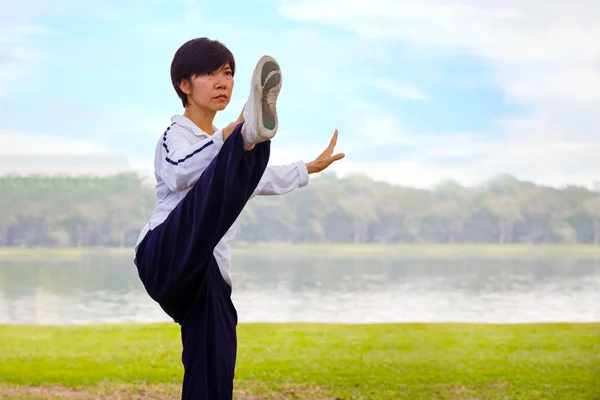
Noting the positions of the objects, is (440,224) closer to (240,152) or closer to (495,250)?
(495,250)

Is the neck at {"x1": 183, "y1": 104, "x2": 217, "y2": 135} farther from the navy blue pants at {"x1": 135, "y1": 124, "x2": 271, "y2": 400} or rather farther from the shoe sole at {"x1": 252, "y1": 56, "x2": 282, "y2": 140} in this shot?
the shoe sole at {"x1": 252, "y1": 56, "x2": 282, "y2": 140}

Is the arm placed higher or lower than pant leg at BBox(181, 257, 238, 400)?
higher

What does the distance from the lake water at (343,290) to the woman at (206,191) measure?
6.70 meters

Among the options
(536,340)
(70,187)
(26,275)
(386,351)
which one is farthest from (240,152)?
(70,187)

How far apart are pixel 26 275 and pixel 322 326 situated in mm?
9287

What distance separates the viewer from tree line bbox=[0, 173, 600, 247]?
16.8 m

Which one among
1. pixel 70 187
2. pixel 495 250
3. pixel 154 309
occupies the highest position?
pixel 70 187

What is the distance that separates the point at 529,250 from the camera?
18.4m

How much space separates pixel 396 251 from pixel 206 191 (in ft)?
55.2

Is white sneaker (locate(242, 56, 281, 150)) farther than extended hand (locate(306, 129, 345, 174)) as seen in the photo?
No

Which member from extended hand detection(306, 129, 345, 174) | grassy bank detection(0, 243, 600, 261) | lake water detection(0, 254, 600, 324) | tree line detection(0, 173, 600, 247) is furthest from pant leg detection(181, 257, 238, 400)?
grassy bank detection(0, 243, 600, 261)

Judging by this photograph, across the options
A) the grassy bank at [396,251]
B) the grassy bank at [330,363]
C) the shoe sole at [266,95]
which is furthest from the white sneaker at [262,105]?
the grassy bank at [396,251]

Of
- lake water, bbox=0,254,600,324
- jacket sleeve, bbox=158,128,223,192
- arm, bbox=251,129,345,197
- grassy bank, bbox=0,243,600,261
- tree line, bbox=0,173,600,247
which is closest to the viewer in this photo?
jacket sleeve, bbox=158,128,223,192

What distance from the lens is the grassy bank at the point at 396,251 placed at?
56.1 ft
